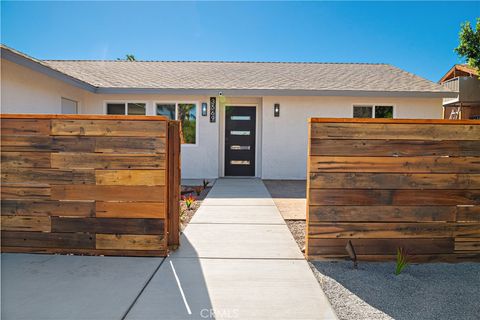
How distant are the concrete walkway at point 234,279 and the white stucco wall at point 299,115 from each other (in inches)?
210

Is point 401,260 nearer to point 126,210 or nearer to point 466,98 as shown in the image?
point 126,210

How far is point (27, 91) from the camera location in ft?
21.3

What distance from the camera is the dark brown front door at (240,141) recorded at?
1001 centimetres

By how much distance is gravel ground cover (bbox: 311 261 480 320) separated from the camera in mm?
2127

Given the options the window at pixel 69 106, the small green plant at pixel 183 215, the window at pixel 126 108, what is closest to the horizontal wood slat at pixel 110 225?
the small green plant at pixel 183 215

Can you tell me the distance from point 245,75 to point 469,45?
11.2 metres

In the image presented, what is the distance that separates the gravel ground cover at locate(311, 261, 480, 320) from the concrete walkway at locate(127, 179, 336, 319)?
172 mm

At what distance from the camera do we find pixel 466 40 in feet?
44.0

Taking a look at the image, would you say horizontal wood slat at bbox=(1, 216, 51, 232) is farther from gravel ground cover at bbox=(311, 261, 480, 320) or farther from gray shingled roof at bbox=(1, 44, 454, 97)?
gray shingled roof at bbox=(1, 44, 454, 97)

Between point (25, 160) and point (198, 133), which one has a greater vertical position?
point (198, 133)

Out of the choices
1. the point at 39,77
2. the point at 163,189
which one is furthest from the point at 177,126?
the point at 39,77

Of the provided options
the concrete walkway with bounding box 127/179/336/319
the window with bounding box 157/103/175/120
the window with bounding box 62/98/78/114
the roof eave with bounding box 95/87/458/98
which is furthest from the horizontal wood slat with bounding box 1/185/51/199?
the window with bounding box 157/103/175/120

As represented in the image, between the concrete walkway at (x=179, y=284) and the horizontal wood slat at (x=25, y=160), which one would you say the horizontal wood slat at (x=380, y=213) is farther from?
the horizontal wood slat at (x=25, y=160)

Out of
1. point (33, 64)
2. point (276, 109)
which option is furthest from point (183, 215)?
point (276, 109)
